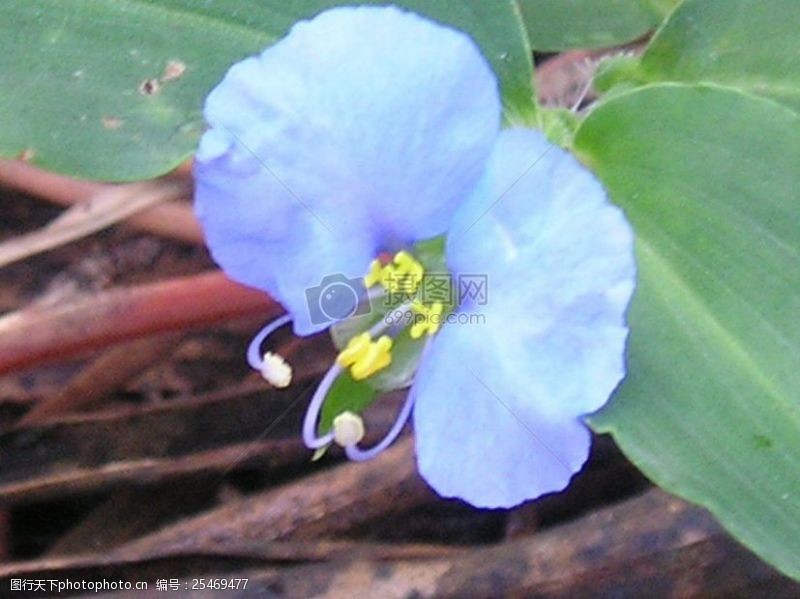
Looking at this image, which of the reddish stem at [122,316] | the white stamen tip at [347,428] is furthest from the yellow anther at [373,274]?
the reddish stem at [122,316]

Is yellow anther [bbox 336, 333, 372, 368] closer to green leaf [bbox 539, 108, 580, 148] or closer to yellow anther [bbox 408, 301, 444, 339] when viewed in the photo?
yellow anther [bbox 408, 301, 444, 339]

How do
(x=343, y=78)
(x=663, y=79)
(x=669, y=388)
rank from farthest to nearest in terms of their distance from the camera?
1. (x=663, y=79)
2. (x=669, y=388)
3. (x=343, y=78)

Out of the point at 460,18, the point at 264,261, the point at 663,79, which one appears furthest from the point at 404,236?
the point at 663,79

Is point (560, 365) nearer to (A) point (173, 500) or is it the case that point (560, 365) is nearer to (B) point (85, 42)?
(B) point (85, 42)

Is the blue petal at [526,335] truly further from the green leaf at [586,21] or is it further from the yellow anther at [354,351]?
the green leaf at [586,21]

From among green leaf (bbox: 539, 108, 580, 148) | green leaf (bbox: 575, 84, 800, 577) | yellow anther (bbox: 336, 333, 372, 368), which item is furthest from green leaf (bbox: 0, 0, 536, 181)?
yellow anther (bbox: 336, 333, 372, 368)

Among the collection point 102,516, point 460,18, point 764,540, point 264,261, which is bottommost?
point 102,516
